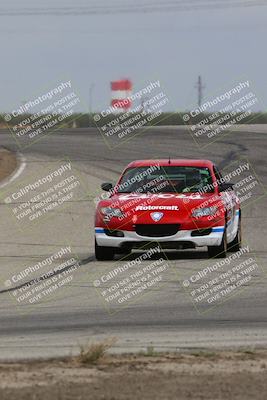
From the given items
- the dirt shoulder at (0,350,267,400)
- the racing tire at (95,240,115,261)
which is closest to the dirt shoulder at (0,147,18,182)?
the racing tire at (95,240,115,261)

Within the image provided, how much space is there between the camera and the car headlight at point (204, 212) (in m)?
17.8

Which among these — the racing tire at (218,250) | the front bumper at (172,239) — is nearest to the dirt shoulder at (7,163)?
the front bumper at (172,239)

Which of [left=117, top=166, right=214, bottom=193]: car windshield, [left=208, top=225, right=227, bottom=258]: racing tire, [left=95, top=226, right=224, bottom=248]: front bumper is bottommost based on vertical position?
[left=208, top=225, right=227, bottom=258]: racing tire

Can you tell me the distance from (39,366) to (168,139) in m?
32.7

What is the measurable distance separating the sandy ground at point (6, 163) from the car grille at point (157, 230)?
40.6ft

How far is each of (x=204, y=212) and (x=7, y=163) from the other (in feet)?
52.2

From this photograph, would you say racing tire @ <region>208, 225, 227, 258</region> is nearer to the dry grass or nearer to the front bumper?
the front bumper

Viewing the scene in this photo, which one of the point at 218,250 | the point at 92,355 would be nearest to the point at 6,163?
the point at 218,250

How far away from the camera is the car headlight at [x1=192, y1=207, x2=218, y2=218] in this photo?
17.8 metres

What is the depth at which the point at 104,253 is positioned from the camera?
17828mm

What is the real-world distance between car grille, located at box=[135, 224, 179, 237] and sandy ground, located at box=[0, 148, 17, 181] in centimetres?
1238

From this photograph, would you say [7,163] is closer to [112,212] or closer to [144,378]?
[112,212]

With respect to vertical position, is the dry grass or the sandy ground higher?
the dry grass

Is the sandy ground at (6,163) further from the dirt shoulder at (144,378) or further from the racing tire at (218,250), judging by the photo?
the dirt shoulder at (144,378)
